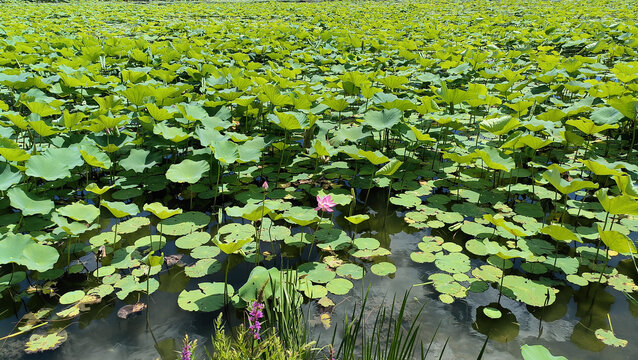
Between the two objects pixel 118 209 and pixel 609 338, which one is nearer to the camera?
pixel 609 338

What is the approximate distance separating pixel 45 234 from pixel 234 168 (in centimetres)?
149

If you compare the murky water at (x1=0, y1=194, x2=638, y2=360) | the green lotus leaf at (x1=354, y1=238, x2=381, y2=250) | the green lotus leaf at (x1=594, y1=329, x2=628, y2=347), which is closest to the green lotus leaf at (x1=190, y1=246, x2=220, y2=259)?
the murky water at (x1=0, y1=194, x2=638, y2=360)

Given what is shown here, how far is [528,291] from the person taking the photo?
2.34m

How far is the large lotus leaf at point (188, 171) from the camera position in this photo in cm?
306

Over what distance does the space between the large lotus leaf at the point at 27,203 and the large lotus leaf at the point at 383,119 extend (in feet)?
8.22

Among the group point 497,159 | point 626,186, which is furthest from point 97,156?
point 626,186

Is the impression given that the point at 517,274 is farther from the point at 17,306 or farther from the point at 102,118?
the point at 102,118

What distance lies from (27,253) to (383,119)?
280 centimetres

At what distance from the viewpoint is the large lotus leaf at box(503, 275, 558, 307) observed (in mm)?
2268

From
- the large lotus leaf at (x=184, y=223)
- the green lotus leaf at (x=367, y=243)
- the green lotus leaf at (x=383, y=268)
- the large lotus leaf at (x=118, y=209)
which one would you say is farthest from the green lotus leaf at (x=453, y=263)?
the large lotus leaf at (x=118, y=209)

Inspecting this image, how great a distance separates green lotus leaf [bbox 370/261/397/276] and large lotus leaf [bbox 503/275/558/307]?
65 centimetres

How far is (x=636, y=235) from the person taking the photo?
9.77ft

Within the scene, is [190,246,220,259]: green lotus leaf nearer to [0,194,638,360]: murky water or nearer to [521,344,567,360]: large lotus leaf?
[0,194,638,360]: murky water

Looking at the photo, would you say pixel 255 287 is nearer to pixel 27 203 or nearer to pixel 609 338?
pixel 27 203
